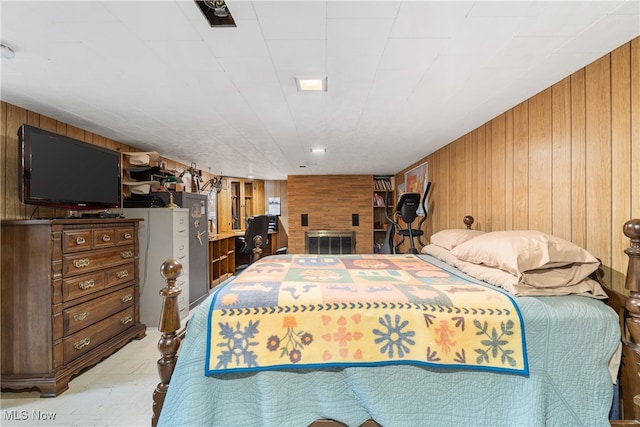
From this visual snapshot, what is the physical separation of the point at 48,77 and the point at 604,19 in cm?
315

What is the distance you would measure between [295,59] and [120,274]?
2561 millimetres

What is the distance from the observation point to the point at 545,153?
186 centimetres

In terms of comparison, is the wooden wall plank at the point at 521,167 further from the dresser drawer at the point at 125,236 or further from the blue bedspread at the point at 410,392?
the dresser drawer at the point at 125,236

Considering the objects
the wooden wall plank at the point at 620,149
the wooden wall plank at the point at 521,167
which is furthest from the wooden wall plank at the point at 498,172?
the wooden wall plank at the point at 620,149

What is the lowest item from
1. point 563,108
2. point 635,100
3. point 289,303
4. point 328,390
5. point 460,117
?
point 328,390

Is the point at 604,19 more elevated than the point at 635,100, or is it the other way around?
the point at 604,19

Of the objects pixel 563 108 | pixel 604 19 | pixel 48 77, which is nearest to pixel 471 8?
pixel 604 19

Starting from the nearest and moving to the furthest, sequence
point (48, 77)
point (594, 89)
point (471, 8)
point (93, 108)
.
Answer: point (471, 8)
point (594, 89)
point (48, 77)
point (93, 108)

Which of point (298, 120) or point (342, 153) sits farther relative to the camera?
point (342, 153)

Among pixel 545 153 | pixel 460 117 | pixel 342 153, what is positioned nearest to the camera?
pixel 545 153

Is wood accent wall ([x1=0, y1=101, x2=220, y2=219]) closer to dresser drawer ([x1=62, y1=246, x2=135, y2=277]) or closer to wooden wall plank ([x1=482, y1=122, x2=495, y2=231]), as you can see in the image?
dresser drawer ([x1=62, y1=246, x2=135, y2=277])

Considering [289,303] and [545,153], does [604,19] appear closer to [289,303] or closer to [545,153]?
[545,153]

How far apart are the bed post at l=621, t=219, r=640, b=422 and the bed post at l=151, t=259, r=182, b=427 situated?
210 centimetres

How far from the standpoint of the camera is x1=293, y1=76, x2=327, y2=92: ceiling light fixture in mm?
1704
